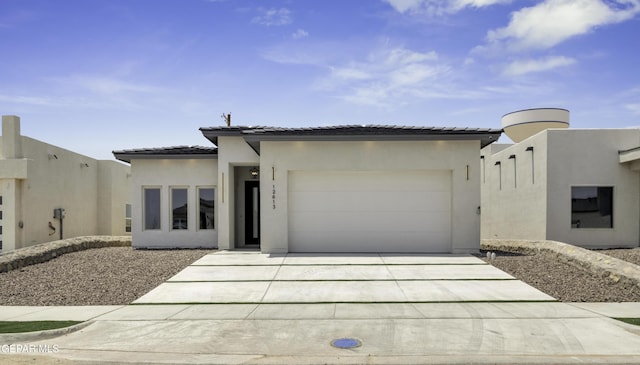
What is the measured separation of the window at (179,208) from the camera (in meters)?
15.8

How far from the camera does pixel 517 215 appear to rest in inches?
751

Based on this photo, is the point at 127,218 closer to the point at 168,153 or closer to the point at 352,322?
the point at 168,153

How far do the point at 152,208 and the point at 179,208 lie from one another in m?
1.02

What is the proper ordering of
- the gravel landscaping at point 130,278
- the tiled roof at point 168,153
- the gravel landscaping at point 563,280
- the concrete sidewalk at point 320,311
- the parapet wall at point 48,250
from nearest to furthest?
1. the concrete sidewalk at point 320,311
2. the gravel landscaping at point 563,280
3. the gravel landscaping at point 130,278
4. the parapet wall at point 48,250
5. the tiled roof at point 168,153

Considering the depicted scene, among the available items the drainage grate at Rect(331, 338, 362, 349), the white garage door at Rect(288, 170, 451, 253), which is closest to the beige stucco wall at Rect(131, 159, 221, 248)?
the white garage door at Rect(288, 170, 451, 253)

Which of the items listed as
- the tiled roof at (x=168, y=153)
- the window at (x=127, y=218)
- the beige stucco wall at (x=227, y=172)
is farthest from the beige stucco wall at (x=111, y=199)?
A: the beige stucco wall at (x=227, y=172)

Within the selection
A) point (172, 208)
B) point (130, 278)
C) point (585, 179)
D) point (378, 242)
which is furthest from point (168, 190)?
point (585, 179)

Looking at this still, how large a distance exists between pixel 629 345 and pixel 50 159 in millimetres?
21258

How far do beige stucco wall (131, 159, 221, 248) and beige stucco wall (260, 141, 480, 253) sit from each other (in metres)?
3.15

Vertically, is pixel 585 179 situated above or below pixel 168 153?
below

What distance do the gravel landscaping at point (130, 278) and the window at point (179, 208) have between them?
189 cm

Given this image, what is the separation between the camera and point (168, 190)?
15.8 m

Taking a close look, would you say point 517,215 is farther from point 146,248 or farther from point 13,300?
point 13,300

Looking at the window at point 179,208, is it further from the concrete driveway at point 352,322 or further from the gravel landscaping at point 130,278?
the concrete driveway at point 352,322
